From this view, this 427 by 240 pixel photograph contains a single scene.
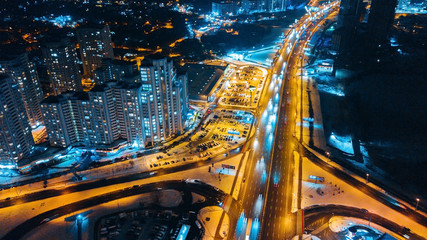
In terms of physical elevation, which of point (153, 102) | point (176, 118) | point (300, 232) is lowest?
point (300, 232)

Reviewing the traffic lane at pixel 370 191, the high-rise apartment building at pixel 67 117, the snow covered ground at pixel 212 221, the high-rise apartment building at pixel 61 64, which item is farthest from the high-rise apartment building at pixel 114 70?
the traffic lane at pixel 370 191

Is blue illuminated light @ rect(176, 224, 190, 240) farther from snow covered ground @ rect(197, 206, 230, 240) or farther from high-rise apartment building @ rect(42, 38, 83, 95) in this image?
high-rise apartment building @ rect(42, 38, 83, 95)

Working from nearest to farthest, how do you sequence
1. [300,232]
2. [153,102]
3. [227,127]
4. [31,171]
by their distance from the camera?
[300,232] < [31,171] < [153,102] < [227,127]

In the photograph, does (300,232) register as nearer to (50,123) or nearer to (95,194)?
(95,194)

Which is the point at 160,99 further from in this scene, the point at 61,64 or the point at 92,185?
the point at 61,64

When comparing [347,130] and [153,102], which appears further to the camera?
[347,130]

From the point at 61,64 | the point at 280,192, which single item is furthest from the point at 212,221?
the point at 61,64

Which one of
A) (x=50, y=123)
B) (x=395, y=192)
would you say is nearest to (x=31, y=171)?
(x=50, y=123)
